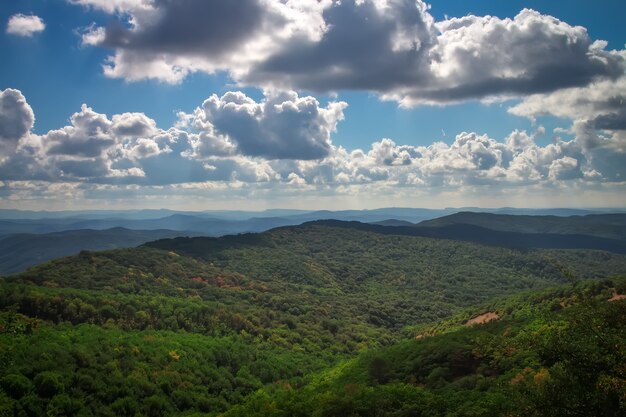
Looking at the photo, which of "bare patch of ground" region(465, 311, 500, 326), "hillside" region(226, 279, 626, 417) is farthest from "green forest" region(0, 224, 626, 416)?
"bare patch of ground" region(465, 311, 500, 326)

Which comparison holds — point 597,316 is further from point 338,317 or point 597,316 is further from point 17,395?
point 338,317

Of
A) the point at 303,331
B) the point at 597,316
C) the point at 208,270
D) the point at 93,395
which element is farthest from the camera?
the point at 208,270

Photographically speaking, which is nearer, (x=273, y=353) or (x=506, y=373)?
(x=506, y=373)

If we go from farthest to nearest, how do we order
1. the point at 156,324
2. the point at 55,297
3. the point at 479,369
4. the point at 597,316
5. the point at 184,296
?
the point at 184,296 < the point at 156,324 < the point at 55,297 < the point at 479,369 < the point at 597,316

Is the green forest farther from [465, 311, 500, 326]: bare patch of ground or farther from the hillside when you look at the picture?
[465, 311, 500, 326]: bare patch of ground

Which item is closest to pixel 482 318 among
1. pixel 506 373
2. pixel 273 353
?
pixel 273 353

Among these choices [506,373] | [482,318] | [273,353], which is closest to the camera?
[506,373]

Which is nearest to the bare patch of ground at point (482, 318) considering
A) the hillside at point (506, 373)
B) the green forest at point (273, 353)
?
the green forest at point (273, 353)

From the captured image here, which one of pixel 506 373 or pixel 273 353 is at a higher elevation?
pixel 506 373

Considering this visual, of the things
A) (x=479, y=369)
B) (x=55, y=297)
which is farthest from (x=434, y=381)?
(x=55, y=297)

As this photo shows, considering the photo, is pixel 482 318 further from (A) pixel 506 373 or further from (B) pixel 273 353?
(A) pixel 506 373
